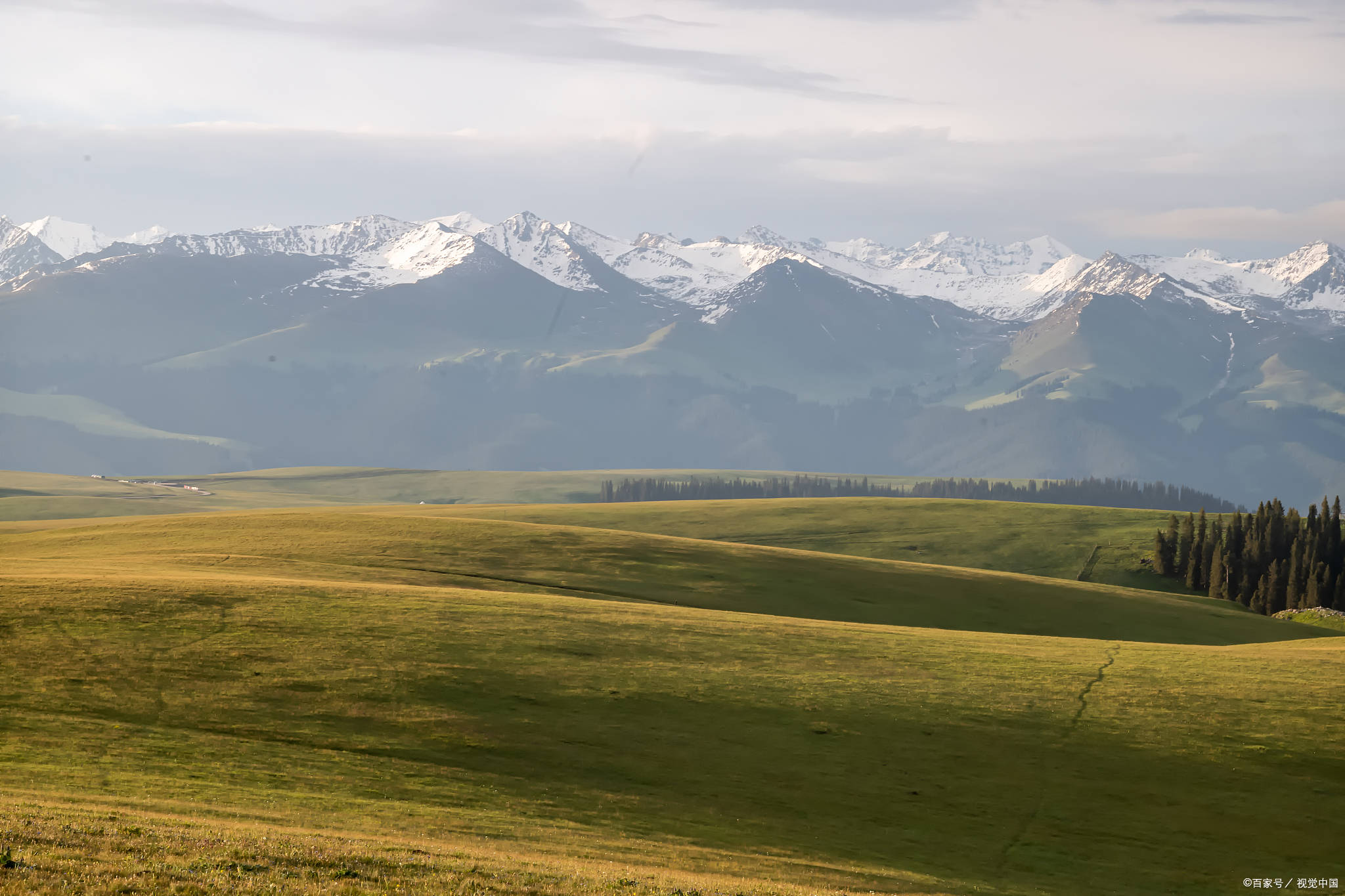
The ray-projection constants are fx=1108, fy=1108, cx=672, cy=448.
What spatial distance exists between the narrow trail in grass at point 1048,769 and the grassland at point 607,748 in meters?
0.18

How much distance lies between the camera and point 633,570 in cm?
9494

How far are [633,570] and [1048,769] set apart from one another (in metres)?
50.3

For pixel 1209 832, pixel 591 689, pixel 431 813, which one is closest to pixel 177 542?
pixel 591 689

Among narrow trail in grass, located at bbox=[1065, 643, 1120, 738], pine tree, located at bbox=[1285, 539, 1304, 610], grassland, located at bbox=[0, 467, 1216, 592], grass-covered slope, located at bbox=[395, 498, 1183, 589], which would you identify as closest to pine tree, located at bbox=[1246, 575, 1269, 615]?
pine tree, located at bbox=[1285, 539, 1304, 610]

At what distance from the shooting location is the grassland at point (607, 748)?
1307 inches

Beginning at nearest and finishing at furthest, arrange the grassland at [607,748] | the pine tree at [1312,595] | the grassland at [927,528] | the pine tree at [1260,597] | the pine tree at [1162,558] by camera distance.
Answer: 1. the grassland at [607,748]
2. the pine tree at [1260,597]
3. the pine tree at [1312,595]
4. the grassland at [927,528]
5. the pine tree at [1162,558]

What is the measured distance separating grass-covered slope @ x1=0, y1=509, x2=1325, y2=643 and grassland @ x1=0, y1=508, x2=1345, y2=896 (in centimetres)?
952

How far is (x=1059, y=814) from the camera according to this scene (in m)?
44.9

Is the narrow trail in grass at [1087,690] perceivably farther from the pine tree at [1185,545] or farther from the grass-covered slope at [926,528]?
the pine tree at [1185,545]

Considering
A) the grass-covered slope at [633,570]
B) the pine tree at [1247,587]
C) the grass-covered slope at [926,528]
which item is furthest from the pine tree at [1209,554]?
the grass-covered slope at [633,570]

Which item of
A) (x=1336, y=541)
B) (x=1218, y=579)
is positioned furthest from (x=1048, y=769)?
(x=1336, y=541)

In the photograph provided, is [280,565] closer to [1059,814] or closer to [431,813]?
[431,813]

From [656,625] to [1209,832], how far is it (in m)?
32.3

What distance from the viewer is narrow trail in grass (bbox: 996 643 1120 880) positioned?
41344 mm
